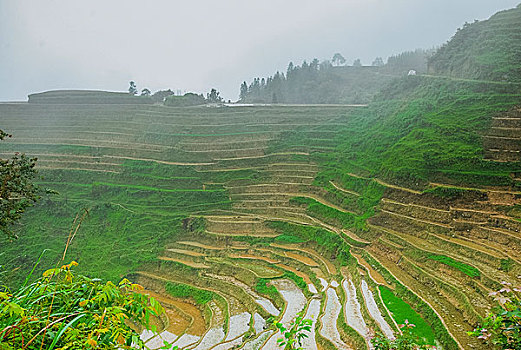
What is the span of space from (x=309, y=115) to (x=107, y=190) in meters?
16.8

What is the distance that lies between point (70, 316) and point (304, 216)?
15365mm

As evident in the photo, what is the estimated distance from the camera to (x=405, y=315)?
8.89 metres

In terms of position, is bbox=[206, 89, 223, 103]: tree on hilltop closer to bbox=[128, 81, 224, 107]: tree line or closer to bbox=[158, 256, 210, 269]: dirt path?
bbox=[128, 81, 224, 107]: tree line

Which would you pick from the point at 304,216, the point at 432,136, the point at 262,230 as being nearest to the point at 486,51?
the point at 432,136

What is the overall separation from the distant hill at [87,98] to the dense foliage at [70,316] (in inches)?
1393

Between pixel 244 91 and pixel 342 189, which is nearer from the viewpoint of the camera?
pixel 342 189

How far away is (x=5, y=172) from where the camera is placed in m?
6.24

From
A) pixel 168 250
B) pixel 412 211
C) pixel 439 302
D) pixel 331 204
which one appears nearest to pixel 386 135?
pixel 331 204

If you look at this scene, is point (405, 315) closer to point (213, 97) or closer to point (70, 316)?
point (70, 316)

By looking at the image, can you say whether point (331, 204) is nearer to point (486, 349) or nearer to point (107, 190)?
point (486, 349)

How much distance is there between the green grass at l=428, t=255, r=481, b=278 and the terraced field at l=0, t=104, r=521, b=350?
9cm

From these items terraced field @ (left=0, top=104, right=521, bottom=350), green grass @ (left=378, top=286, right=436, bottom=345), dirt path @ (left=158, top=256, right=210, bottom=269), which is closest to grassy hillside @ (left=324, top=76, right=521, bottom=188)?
terraced field @ (left=0, top=104, right=521, bottom=350)

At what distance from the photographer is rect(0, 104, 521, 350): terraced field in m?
9.56

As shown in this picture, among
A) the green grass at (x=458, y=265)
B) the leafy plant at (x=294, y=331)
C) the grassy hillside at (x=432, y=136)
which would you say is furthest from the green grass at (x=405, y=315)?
the leafy plant at (x=294, y=331)
